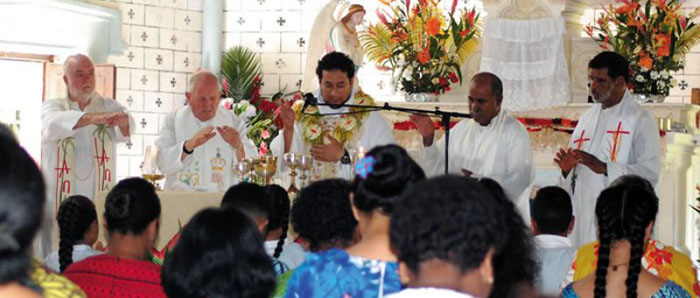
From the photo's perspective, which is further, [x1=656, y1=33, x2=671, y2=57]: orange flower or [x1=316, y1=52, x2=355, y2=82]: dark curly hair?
[x1=656, y1=33, x2=671, y2=57]: orange flower

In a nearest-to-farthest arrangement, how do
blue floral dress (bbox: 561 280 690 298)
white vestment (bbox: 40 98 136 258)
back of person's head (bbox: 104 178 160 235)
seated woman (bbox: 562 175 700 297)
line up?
blue floral dress (bbox: 561 280 690 298)
back of person's head (bbox: 104 178 160 235)
seated woman (bbox: 562 175 700 297)
white vestment (bbox: 40 98 136 258)

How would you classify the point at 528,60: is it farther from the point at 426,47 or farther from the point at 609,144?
the point at 609,144

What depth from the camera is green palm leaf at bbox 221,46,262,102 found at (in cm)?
1280

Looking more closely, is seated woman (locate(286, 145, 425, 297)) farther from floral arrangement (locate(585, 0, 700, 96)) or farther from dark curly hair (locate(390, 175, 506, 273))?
floral arrangement (locate(585, 0, 700, 96))

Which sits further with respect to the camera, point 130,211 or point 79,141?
point 79,141

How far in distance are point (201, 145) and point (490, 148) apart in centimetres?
216

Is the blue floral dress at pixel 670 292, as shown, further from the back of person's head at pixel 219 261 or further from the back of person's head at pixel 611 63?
the back of person's head at pixel 611 63

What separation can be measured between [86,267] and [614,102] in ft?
14.0

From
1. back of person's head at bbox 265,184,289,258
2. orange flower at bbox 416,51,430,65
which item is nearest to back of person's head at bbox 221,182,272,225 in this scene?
back of person's head at bbox 265,184,289,258

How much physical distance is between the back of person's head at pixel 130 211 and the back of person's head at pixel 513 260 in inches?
52.0

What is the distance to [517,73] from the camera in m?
10.8

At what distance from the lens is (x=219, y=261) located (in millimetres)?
2639

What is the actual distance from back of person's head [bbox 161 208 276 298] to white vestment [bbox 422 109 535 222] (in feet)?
13.3

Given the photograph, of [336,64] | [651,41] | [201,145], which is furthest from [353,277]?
[651,41]
